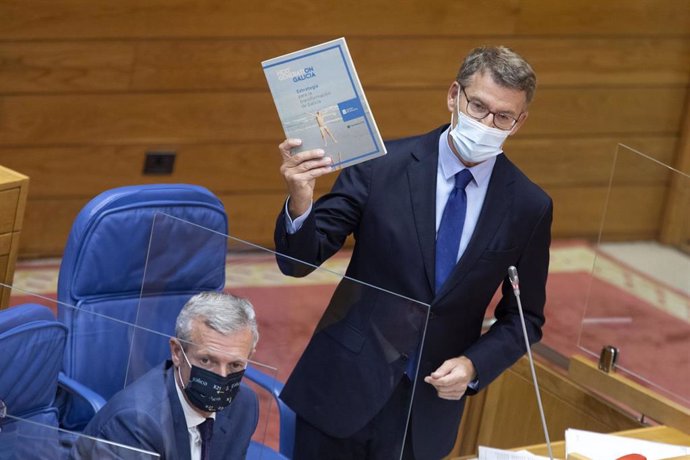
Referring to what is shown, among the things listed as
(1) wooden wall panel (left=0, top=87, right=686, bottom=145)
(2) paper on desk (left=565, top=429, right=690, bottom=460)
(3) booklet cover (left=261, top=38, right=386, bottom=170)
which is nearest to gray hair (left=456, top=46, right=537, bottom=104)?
(3) booklet cover (left=261, top=38, right=386, bottom=170)

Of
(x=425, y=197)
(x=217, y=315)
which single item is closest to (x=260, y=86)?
(x=425, y=197)

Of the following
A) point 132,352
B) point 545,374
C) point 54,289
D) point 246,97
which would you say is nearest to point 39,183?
point 54,289

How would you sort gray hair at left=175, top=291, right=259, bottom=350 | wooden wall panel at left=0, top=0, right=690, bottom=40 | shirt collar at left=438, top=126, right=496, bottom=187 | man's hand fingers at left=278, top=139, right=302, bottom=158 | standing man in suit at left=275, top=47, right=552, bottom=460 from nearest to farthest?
gray hair at left=175, top=291, right=259, bottom=350, man's hand fingers at left=278, top=139, right=302, bottom=158, standing man in suit at left=275, top=47, right=552, bottom=460, shirt collar at left=438, top=126, right=496, bottom=187, wooden wall panel at left=0, top=0, right=690, bottom=40

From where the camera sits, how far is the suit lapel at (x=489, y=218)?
2.66 m

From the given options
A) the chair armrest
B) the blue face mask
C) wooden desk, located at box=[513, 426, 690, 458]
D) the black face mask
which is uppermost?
the blue face mask

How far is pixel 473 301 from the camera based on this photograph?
8.91ft

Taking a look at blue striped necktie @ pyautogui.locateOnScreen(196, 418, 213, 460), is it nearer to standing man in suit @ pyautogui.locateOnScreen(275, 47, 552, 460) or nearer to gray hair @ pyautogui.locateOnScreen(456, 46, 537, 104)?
standing man in suit @ pyautogui.locateOnScreen(275, 47, 552, 460)

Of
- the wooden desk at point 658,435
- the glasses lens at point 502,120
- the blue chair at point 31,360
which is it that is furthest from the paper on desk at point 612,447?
the blue chair at point 31,360

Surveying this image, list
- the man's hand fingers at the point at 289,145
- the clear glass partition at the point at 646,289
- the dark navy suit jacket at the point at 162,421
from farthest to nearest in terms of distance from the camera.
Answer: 1. the clear glass partition at the point at 646,289
2. the man's hand fingers at the point at 289,145
3. the dark navy suit jacket at the point at 162,421

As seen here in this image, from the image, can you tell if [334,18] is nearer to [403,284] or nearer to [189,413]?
[403,284]

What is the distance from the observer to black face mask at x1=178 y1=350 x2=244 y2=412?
2270 millimetres

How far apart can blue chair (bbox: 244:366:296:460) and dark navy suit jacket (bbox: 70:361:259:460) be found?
0.04m

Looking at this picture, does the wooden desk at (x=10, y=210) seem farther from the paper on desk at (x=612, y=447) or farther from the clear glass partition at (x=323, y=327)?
the paper on desk at (x=612, y=447)

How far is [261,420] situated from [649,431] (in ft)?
3.81
